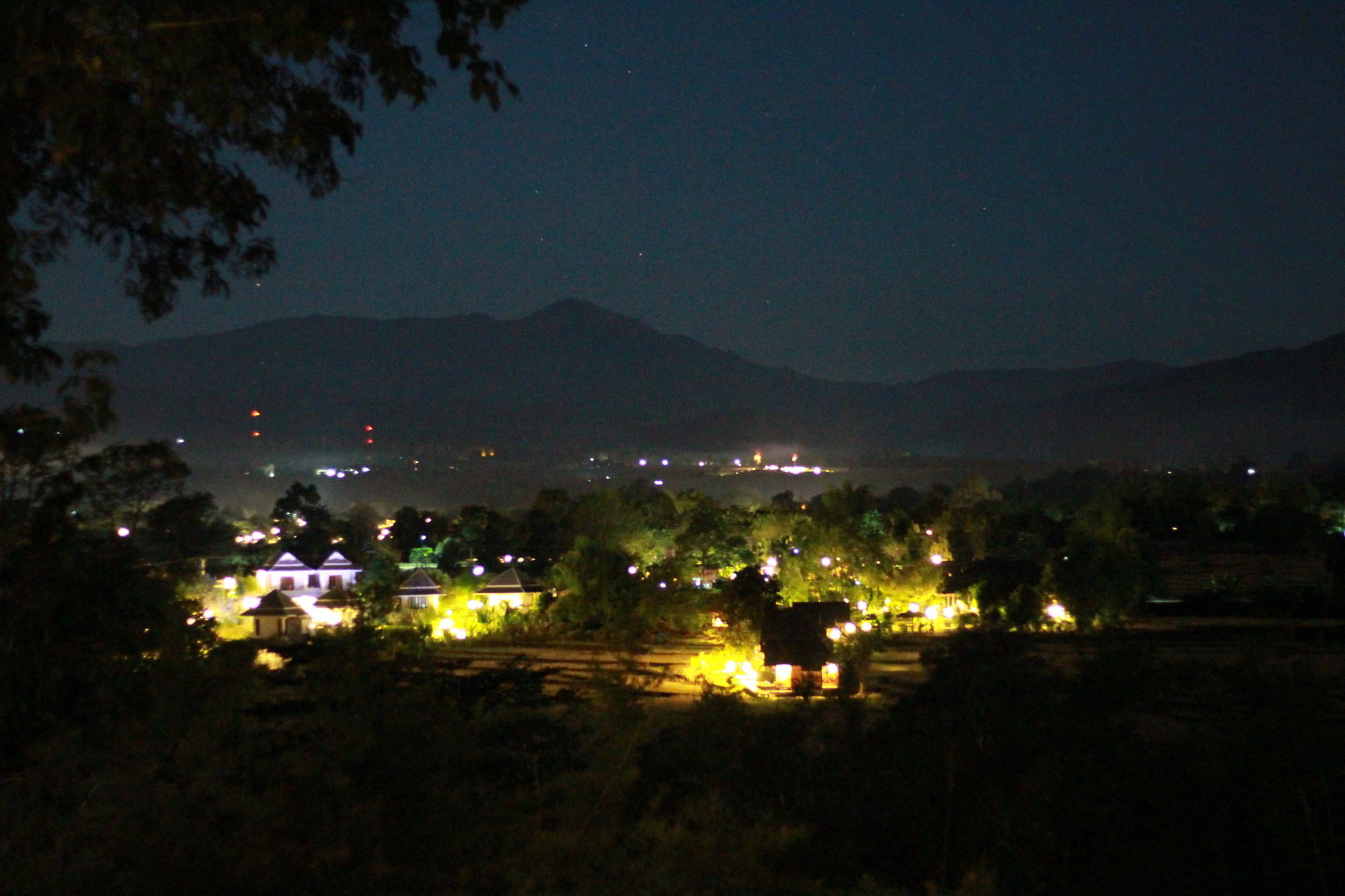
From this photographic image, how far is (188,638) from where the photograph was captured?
614cm

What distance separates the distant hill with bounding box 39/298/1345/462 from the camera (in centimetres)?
5203

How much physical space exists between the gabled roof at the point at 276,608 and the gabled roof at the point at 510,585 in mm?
4664

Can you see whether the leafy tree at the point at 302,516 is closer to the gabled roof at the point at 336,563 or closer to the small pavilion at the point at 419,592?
the gabled roof at the point at 336,563

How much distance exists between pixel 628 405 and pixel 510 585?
123m

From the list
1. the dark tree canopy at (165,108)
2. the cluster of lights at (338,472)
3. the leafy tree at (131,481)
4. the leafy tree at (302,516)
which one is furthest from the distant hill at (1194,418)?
the dark tree canopy at (165,108)

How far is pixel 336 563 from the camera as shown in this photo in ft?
97.1

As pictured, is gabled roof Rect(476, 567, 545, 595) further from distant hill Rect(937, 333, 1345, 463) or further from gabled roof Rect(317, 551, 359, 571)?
distant hill Rect(937, 333, 1345, 463)

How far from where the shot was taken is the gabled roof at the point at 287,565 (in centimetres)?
2867

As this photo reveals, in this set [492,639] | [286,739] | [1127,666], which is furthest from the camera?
[492,639]

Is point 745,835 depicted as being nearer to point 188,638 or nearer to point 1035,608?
point 188,638

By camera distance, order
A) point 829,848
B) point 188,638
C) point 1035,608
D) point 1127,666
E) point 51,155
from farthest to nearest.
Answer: point 1035,608, point 1127,666, point 829,848, point 188,638, point 51,155

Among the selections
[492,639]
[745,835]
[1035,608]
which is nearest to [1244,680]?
[745,835]

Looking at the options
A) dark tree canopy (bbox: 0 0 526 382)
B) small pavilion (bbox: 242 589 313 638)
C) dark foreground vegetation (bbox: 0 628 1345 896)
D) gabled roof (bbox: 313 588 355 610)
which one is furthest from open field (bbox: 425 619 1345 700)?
Answer: dark tree canopy (bbox: 0 0 526 382)

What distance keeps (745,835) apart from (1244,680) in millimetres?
5704
